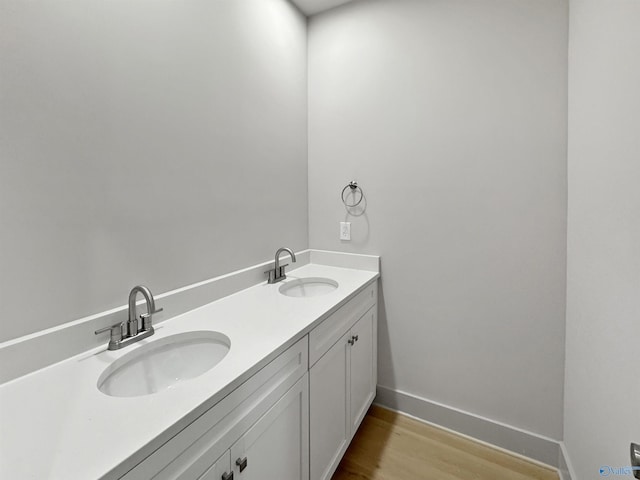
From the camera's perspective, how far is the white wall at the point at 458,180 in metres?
1.44

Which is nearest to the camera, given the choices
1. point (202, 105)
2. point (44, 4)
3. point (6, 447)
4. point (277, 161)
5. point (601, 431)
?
point (6, 447)

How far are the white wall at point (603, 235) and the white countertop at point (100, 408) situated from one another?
3.10ft

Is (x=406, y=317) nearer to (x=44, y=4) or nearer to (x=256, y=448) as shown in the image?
(x=256, y=448)

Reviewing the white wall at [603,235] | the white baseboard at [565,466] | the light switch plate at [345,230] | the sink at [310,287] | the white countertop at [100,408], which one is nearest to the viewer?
the white countertop at [100,408]

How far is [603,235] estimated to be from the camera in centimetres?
99

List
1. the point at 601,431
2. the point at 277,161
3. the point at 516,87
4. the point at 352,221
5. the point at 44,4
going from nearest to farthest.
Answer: the point at 44,4 → the point at 601,431 → the point at 516,87 → the point at 277,161 → the point at 352,221

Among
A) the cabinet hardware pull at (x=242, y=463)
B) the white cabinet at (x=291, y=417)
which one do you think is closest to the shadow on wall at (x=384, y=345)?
the white cabinet at (x=291, y=417)

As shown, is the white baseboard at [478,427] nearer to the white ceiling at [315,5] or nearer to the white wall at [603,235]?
the white wall at [603,235]

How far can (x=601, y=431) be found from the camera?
102 cm

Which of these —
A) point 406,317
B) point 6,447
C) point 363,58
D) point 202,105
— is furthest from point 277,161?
point 6,447

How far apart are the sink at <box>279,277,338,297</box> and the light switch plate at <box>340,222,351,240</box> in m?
0.36

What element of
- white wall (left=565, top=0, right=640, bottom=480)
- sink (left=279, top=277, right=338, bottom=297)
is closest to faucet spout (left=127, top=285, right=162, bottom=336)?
sink (left=279, top=277, right=338, bottom=297)

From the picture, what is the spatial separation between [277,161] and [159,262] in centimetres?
92

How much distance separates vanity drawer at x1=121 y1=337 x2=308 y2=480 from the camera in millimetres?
625
